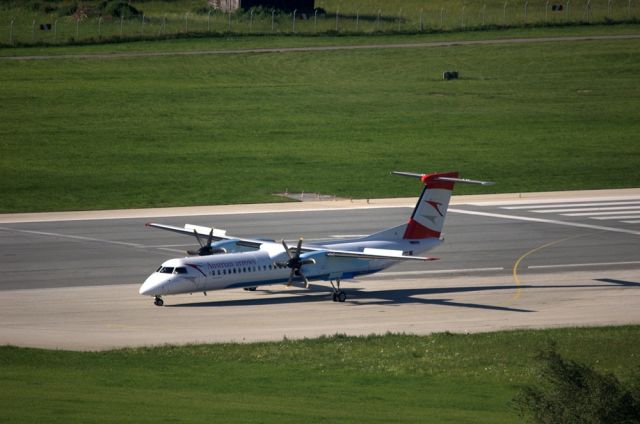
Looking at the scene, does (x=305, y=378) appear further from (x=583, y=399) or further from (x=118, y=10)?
(x=118, y=10)

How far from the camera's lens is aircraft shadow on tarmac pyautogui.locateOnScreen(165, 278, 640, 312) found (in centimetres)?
5575

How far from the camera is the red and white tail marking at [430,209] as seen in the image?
5944 cm

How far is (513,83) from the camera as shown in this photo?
12188 centimetres

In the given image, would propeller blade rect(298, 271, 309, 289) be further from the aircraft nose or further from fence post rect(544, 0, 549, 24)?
fence post rect(544, 0, 549, 24)

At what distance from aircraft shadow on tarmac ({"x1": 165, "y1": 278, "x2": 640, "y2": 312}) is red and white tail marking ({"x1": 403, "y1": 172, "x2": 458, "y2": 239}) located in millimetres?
2880

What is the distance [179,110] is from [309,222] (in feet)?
125

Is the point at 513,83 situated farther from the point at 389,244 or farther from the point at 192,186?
the point at 389,244

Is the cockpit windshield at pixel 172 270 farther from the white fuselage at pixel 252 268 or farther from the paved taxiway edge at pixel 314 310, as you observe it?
the paved taxiway edge at pixel 314 310

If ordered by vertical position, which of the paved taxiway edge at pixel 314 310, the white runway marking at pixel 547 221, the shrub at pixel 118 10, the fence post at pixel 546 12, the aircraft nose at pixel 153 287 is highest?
the fence post at pixel 546 12

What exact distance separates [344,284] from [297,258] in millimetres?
5788

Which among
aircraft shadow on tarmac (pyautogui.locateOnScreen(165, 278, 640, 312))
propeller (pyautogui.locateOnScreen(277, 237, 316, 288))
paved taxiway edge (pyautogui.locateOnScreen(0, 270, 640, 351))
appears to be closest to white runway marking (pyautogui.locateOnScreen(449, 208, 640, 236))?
paved taxiway edge (pyautogui.locateOnScreen(0, 270, 640, 351))

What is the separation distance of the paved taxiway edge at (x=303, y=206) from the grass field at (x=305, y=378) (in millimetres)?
29859

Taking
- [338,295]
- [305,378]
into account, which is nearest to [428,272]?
[338,295]

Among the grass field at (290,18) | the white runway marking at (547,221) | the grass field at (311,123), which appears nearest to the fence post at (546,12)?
the grass field at (290,18)
